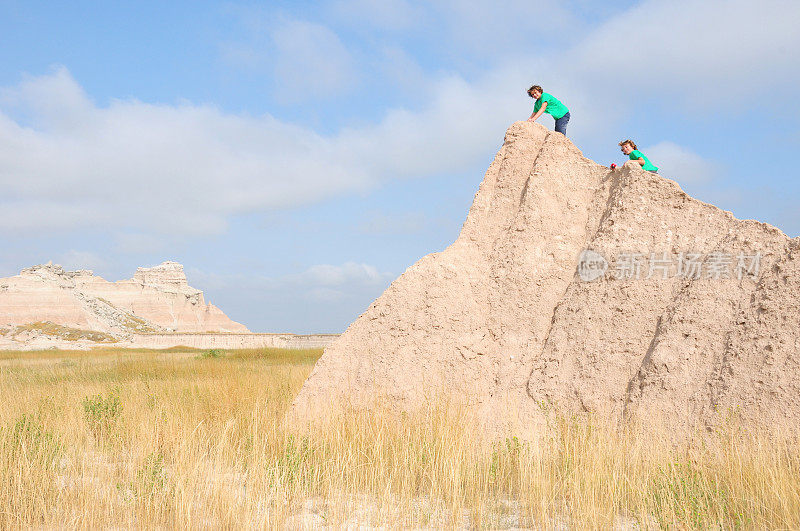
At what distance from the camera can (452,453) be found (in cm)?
421

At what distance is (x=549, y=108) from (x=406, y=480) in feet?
17.3

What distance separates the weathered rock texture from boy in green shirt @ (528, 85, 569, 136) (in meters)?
39.6

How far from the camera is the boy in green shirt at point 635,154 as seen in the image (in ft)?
20.8

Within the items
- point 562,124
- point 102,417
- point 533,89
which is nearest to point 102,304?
point 102,417

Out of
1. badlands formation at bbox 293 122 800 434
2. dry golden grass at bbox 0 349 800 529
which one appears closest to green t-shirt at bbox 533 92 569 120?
badlands formation at bbox 293 122 800 434

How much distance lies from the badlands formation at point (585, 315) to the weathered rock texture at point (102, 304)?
128ft

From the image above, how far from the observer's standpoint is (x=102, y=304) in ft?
208

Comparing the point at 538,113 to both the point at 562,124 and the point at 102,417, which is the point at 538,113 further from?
the point at 102,417

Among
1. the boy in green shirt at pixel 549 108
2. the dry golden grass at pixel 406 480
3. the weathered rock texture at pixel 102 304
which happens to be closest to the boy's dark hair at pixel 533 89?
the boy in green shirt at pixel 549 108

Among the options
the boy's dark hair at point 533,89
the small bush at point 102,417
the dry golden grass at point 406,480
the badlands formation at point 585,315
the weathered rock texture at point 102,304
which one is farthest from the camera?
the weathered rock texture at point 102,304

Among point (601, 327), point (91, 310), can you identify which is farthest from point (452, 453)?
point (91, 310)

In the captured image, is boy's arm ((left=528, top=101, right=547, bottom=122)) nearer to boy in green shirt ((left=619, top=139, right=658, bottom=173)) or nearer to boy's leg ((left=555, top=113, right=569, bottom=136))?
boy's leg ((left=555, top=113, right=569, bottom=136))

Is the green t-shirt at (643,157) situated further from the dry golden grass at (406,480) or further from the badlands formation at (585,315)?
the dry golden grass at (406,480)

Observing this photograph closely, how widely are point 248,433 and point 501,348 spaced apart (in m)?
2.70
